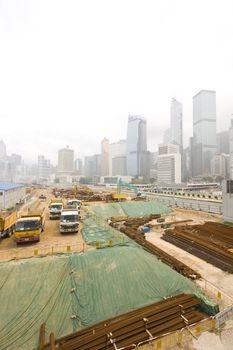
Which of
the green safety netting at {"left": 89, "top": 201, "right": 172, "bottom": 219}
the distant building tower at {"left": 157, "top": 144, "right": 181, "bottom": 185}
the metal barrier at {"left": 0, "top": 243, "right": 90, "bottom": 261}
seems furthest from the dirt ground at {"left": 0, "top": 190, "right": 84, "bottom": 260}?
the distant building tower at {"left": 157, "top": 144, "right": 181, "bottom": 185}

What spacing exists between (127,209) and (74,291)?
2522cm

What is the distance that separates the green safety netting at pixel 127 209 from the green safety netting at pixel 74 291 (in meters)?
20.3

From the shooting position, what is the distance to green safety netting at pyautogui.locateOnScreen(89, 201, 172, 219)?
3266cm

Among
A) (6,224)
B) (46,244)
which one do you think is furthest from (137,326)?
(6,224)

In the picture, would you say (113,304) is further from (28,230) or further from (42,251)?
(28,230)

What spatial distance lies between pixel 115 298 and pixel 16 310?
4449 millimetres

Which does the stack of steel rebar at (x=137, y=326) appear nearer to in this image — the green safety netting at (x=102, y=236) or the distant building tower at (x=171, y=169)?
the green safety netting at (x=102, y=236)

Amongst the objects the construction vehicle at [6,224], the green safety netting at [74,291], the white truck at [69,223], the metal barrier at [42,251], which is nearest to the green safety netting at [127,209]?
the white truck at [69,223]

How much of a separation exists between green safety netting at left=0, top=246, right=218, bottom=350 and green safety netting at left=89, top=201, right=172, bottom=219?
20.3 metres

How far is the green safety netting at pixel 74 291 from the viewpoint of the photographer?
8141mm

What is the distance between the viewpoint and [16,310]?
851 centimetres

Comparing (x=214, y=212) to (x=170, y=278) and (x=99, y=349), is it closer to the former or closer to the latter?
Result: (x=170, y=278)

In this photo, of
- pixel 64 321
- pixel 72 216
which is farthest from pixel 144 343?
pixel 72 216

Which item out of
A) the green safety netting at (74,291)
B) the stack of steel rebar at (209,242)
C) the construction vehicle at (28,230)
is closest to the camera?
the green safety netting at (74,291)
